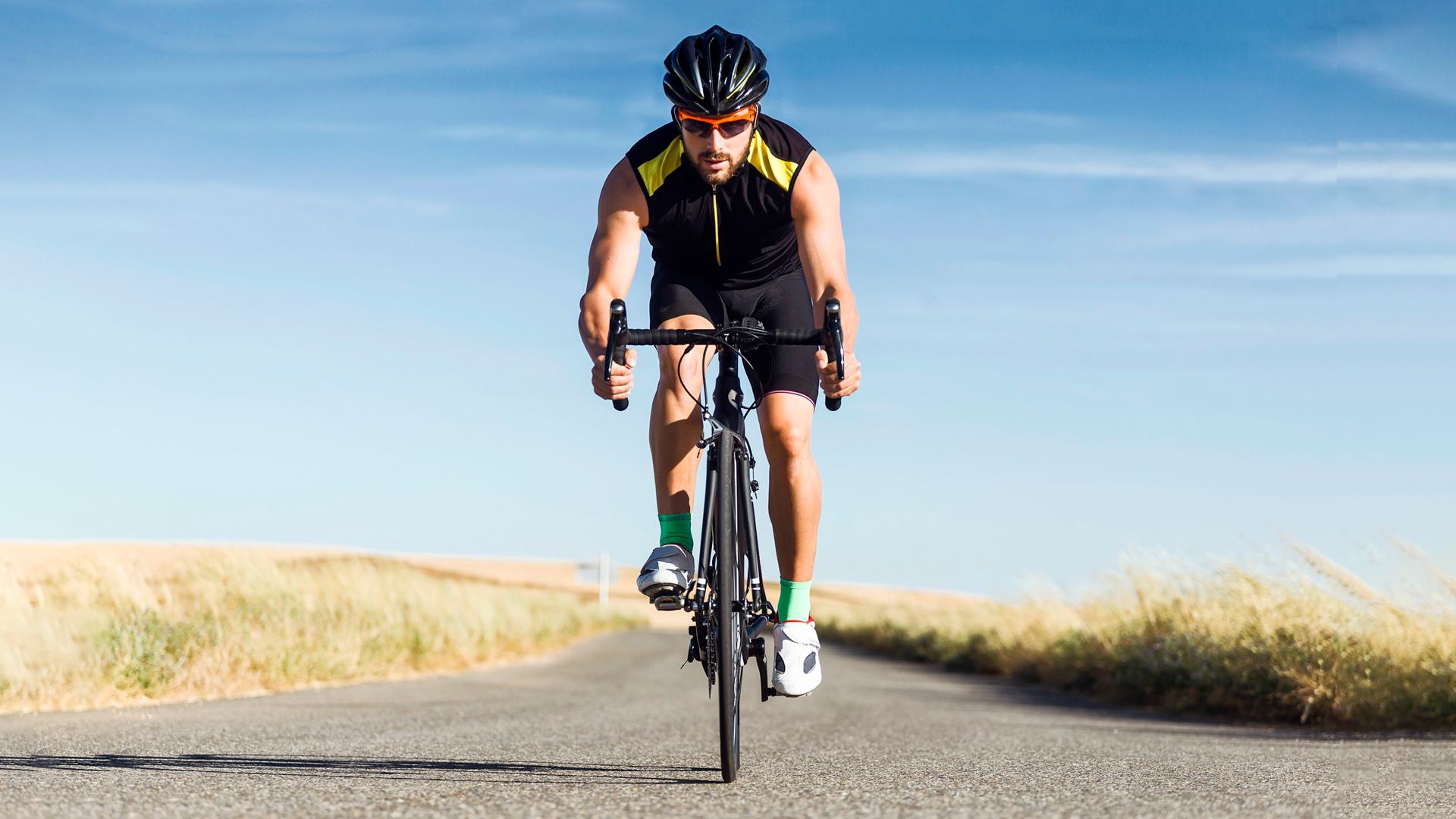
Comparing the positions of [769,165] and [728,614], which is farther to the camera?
[769,165]

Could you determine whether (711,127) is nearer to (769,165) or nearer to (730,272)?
(769,165)

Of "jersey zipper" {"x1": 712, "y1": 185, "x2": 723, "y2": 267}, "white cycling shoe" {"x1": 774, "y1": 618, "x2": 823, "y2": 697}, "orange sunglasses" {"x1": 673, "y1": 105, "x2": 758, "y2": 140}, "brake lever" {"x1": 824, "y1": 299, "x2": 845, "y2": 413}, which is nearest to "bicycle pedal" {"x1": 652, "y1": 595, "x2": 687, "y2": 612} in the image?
"white cycling shoe" {"x1": 774, "y1": 618, "x2": 823, "y2": 697}

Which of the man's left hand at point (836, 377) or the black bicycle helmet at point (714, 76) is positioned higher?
the black bicycle helmet at point (714, 76)

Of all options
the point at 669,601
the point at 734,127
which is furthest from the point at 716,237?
the point at 669,601

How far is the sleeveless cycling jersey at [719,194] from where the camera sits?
4.98 metres

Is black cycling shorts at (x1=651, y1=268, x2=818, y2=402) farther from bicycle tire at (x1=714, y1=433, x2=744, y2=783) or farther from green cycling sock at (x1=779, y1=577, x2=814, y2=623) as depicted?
green cycling sock at (x1=779, y1=577, x2=814, y2=623)

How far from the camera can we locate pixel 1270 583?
1199 centimetres

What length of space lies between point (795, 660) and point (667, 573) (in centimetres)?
74

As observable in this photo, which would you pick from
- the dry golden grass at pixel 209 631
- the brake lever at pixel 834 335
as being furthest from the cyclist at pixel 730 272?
the dry golden grass at pixel 209 631

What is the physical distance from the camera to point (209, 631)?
11.2 meters

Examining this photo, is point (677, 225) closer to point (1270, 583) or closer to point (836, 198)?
point (836, 198)

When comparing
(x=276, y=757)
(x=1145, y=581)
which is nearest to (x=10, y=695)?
(x=276, y=757)

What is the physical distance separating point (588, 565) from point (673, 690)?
192ft

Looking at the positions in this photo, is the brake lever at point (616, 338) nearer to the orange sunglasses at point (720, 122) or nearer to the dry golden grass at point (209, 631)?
the orange sunglasses at point (720, 122)
